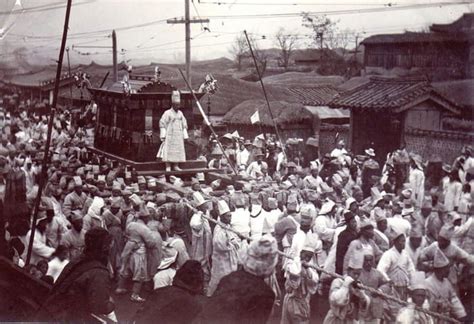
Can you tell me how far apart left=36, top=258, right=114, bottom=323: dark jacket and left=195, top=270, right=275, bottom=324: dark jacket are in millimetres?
664

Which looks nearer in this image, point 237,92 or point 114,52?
point 237,92

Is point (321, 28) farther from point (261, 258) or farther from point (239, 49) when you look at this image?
point (261, 258)

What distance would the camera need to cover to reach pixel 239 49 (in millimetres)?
→ 5090

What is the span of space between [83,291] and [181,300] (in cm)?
77

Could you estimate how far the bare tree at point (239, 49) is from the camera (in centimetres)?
506

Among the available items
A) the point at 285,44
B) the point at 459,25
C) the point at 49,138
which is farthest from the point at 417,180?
the point at 49,138

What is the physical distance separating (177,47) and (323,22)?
127 centimetres

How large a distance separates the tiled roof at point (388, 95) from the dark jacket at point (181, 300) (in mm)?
2072

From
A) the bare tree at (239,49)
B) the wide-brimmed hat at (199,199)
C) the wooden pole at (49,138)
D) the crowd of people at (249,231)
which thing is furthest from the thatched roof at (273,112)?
the wooden pole at (49,138)

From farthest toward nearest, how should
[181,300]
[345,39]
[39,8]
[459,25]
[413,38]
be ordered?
[39,8] < [345,39] < [413,38] < [459,25] < [181,300]

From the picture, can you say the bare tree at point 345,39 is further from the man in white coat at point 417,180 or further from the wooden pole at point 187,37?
the wooden pole at point 187,37

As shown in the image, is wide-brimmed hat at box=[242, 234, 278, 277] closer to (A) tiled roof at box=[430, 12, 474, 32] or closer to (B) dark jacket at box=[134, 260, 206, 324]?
(B) dark jacket at box=[134, 260, 206, 324]

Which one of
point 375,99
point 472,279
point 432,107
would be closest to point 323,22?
point 375,99

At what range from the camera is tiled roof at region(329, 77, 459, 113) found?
466 centimetres
